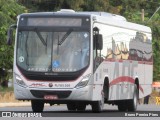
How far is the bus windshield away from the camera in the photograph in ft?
92.8

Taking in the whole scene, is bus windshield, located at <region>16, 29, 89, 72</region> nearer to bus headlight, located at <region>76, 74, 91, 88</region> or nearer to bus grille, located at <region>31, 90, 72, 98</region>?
bus headlight, located at <region>76, 74, 91, 88</region>

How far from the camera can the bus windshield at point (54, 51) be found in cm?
2830

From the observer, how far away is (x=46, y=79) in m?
28.2

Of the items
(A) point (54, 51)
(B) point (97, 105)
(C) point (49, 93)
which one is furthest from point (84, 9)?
(C) point (49, 93)

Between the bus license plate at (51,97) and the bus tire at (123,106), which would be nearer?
the bus license plate at (51,97)

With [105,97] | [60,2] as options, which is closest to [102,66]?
[105,97]

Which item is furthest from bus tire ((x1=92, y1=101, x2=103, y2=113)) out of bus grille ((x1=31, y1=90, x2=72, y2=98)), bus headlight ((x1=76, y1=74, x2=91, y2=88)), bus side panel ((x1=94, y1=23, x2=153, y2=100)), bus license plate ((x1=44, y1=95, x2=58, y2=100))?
bus license plate ((x1=44, y1=95, x2=58, y2=100))

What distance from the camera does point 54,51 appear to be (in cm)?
2839

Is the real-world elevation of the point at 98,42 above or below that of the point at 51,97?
above

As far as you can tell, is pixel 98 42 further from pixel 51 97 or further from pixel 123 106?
pixel 123 106

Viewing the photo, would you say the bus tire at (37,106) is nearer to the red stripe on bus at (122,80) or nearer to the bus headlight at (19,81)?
the bus headlight at (19,81)

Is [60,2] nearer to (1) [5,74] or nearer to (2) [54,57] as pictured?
(1) [5,74]

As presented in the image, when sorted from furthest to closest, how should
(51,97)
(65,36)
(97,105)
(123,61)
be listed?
(123,61), (97,105), (65,36), (51,97)

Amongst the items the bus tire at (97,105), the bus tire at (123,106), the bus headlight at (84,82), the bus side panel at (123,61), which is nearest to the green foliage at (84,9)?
the bus side panel at (123,61)
